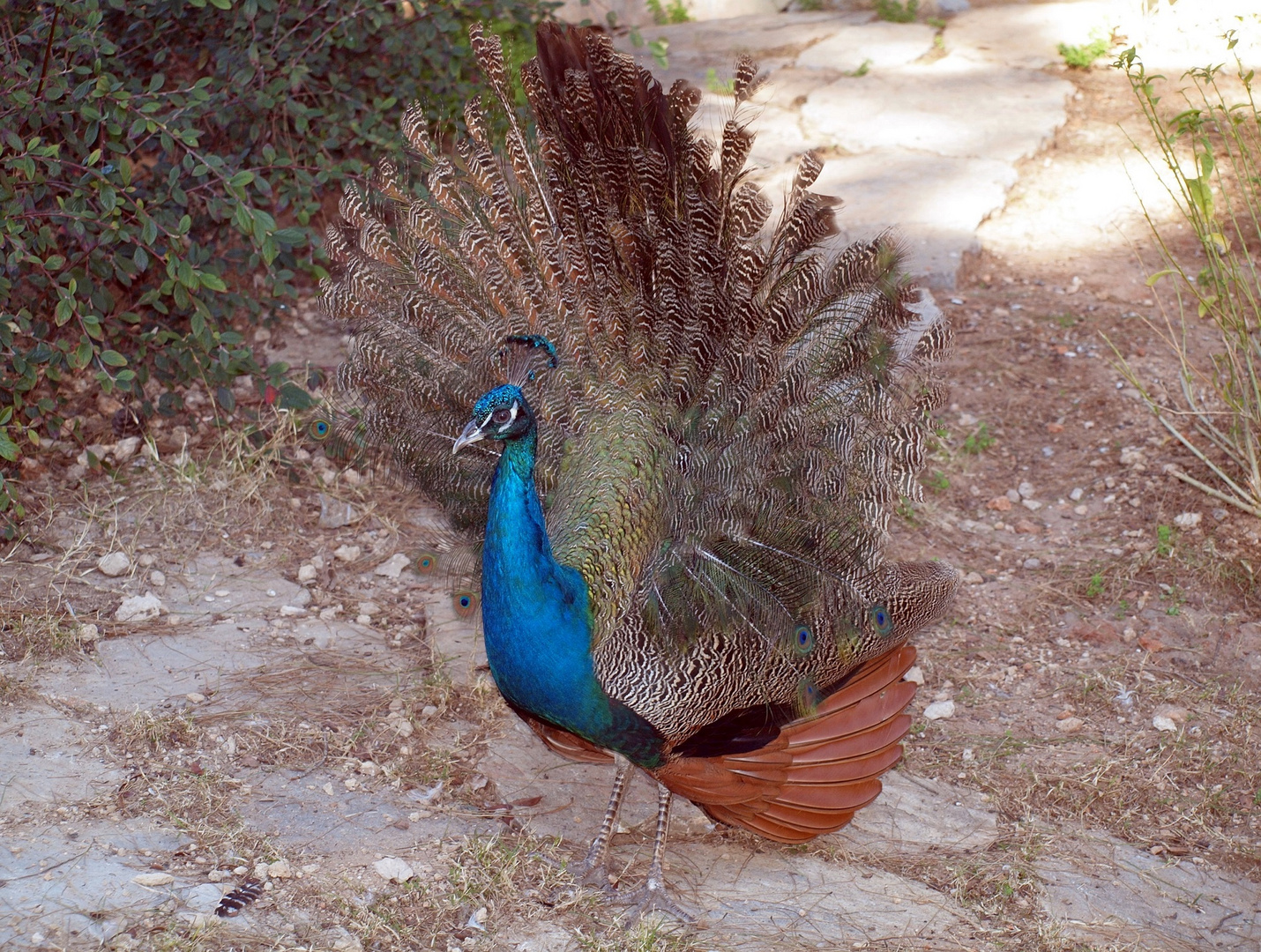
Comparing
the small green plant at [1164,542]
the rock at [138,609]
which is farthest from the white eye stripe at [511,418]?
the small green plant at [1164,542]

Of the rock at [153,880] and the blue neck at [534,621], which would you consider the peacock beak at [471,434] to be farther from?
the rock at [153,880]

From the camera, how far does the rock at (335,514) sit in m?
4.70

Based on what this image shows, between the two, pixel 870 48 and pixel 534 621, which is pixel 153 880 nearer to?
pixel 534 621

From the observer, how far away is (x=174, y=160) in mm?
4953

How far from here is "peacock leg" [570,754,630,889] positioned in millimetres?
3412

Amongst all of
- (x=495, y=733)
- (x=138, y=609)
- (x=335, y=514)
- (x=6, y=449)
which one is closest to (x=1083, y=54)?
(x=335, y=514)

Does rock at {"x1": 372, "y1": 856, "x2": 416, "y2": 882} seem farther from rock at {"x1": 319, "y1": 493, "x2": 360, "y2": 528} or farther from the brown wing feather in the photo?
rock at {"x1": 319, "y1": 493, "x2": 360, "y2": 528}

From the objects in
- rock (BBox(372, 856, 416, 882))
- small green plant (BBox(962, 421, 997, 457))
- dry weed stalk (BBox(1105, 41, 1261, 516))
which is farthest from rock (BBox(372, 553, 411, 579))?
dry weed stalk (BBox(1105, 41, 1261, 516))

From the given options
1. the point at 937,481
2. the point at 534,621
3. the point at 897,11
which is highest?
the point at 897,11

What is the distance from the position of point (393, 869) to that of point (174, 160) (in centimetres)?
310

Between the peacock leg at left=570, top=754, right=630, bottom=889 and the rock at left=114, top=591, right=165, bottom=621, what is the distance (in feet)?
5.37

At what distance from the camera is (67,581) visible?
4.10 metres

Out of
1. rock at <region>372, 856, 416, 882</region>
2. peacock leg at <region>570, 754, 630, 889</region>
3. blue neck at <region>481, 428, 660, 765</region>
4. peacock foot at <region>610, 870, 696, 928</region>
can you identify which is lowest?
peacock foot at <region>610, 870, 696, 928</region>

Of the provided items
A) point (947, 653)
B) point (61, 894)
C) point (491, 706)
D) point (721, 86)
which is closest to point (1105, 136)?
point (721, 86)
